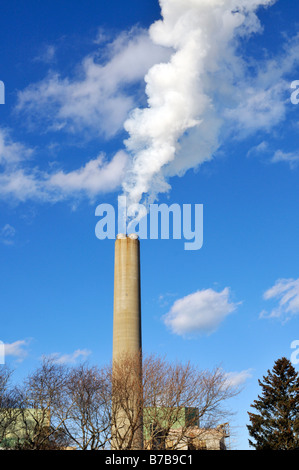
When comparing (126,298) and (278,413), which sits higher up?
(126,298)

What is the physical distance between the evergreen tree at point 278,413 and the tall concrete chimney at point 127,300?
1311 centimetres

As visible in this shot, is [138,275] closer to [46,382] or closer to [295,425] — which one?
[46,382]

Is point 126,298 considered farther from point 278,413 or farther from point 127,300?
point 278,413

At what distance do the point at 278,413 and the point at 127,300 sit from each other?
17.8m

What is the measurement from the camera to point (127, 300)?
50000 millimetres

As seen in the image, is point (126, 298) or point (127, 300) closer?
point (127, 300)

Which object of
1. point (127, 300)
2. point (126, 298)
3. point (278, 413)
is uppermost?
point (126, 298)

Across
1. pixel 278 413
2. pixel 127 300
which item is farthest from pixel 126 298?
pixel 278 413

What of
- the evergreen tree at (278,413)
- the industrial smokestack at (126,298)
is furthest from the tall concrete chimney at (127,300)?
the evergreen tree at (278,413)

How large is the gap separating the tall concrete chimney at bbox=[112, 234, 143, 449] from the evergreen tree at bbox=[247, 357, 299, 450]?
13110 millimetres

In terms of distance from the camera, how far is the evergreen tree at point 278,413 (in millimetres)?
45969
